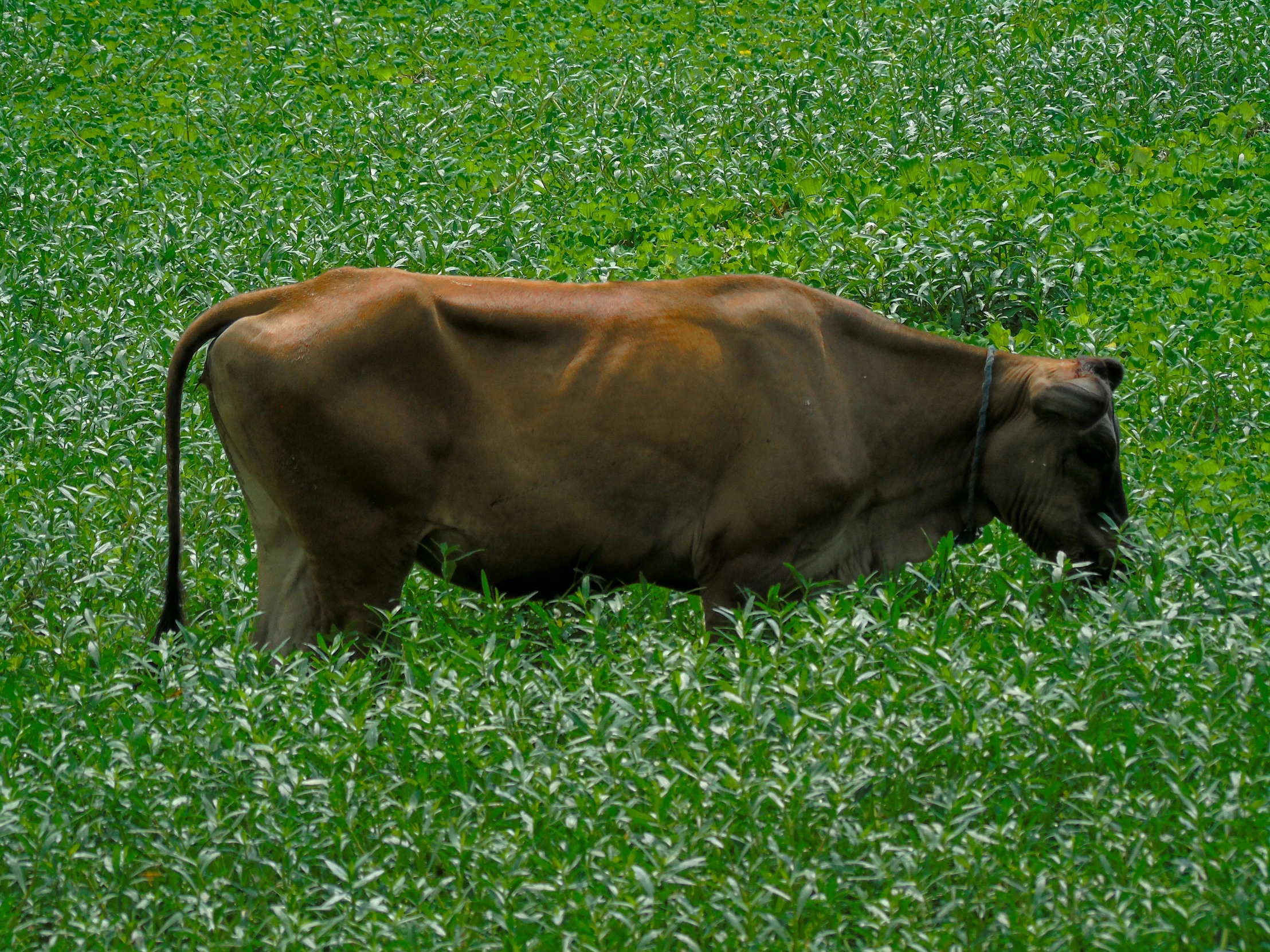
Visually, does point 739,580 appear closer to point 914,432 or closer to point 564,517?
point 564,517

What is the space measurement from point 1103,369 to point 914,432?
2.59 feet

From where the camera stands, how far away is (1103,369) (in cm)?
607

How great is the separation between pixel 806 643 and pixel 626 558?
938mm

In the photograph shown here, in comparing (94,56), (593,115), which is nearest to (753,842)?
(593,115)

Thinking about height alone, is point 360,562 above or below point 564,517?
below

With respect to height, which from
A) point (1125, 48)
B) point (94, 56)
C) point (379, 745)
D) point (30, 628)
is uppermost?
point (1125, 48)

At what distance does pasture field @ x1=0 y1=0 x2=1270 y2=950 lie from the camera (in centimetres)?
400

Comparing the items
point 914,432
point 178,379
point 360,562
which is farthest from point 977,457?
point 178,379

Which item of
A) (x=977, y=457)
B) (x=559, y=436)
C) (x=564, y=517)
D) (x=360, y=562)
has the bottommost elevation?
(x=360, y=562)

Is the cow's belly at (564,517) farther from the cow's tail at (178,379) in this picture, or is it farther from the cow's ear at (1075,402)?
the cow's ear at (1075,402)

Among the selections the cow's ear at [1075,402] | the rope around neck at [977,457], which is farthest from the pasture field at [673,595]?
the cow's ear at [1075,402]

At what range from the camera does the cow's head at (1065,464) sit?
5879 mm

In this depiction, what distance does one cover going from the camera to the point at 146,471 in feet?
24.2

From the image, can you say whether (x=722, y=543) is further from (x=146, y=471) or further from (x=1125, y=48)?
(x=1125, y=48)
